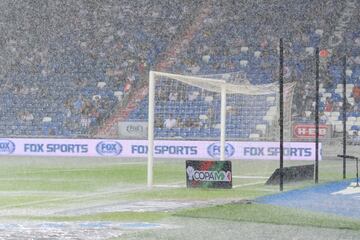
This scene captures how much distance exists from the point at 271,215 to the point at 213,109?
21.1 meters

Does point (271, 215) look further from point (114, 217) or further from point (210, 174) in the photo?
point (210, 174)

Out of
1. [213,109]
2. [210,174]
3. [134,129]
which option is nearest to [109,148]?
[134,129]

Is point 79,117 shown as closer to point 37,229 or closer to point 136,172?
point 136,172

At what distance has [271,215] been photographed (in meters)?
13.4

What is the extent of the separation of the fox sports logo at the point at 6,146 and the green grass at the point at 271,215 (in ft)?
80.3

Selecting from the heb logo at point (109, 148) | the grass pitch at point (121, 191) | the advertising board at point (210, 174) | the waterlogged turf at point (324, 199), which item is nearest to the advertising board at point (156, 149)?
the heb logo at point (109, 148)

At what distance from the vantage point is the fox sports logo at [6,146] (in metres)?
38.1

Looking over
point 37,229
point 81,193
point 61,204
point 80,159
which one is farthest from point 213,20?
point 37,229

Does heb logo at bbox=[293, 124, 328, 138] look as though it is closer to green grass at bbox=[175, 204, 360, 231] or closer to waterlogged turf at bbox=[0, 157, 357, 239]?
waterlogged turf at bbox=[0, 157, 357, 239]

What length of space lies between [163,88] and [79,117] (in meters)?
9.93

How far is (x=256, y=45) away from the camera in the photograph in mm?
43312

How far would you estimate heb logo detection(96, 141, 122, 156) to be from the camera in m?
36.9

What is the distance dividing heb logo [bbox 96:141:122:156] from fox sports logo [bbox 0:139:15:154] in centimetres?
377

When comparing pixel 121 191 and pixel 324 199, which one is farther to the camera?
pixel 121 191
